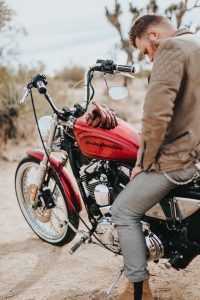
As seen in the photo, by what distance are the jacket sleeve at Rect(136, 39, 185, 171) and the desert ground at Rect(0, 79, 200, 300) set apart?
1.31 m

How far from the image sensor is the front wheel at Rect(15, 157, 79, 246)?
13.1 feet

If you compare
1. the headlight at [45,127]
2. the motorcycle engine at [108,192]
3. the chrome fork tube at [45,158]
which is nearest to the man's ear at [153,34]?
the motorcycle engine at [108,192]

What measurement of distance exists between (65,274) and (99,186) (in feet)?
2.92

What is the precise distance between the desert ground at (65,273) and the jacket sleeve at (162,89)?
1.31 m

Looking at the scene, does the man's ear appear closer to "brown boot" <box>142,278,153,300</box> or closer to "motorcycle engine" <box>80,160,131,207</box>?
"motorcycle engine" <box>80,160,131,207</box>

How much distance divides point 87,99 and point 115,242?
3.46 feet

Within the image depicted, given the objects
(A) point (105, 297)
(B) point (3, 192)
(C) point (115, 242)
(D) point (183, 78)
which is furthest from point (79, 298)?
(B) point (3, 192)

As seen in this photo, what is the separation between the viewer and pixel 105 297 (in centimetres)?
335

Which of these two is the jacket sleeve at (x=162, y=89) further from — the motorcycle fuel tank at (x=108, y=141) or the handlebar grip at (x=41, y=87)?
the handlebar grip at (x=41, y=87)

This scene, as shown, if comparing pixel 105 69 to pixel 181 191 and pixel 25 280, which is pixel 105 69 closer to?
pixel 181 191

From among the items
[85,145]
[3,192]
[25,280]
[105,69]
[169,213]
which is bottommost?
[3,192]

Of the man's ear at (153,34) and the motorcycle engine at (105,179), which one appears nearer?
the man's ear at (153,34)

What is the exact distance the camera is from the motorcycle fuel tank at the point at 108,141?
3105 mm

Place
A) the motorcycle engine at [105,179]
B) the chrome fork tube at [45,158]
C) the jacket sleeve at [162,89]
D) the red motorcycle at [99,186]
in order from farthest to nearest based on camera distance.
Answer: the chrome fork tube at [45,158] → the motorcycle engine at [105,179] → the red motorcycle at [99,186] → the jacket sleeve at [162,89]
